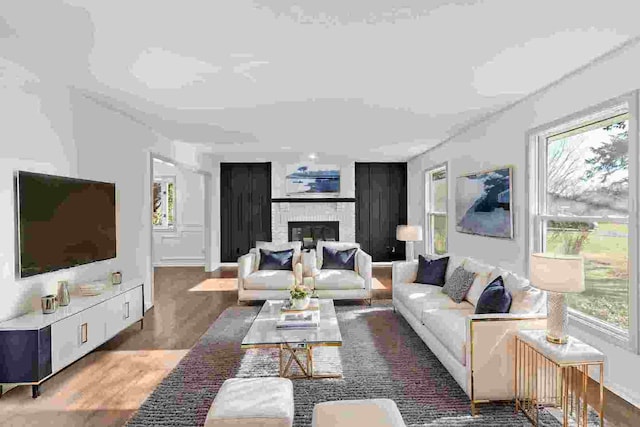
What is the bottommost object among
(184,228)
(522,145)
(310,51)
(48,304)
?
(48,304)

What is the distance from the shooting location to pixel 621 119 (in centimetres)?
303

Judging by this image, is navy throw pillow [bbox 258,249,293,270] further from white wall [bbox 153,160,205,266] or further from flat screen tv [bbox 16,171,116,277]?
white wall [bbox 153,160,205,266]

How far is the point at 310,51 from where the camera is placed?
Result: 2.82 meters

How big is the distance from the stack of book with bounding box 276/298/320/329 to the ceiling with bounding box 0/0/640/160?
213cm

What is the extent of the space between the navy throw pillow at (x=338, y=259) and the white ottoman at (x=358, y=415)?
12.6ft

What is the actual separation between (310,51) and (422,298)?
9.08 feet

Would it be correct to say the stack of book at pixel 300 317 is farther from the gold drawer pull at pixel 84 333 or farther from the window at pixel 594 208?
the window at pixel 594 208

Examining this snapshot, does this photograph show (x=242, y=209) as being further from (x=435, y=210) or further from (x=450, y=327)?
(x=450, y=327)

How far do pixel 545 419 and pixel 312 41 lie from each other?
2.94 m

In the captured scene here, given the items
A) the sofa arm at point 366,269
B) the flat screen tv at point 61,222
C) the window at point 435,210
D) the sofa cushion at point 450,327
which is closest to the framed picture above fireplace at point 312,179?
the window at point 435,210

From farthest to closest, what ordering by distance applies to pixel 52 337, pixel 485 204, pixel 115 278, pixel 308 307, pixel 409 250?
pixel 409 250 → pixel 485 204 → pixel 115 278 → pixel 308 307 → pixel 52 337

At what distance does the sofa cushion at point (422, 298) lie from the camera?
3869 mm

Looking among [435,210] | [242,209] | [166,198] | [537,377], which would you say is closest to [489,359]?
[537,377]

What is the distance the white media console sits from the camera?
2.82 m
